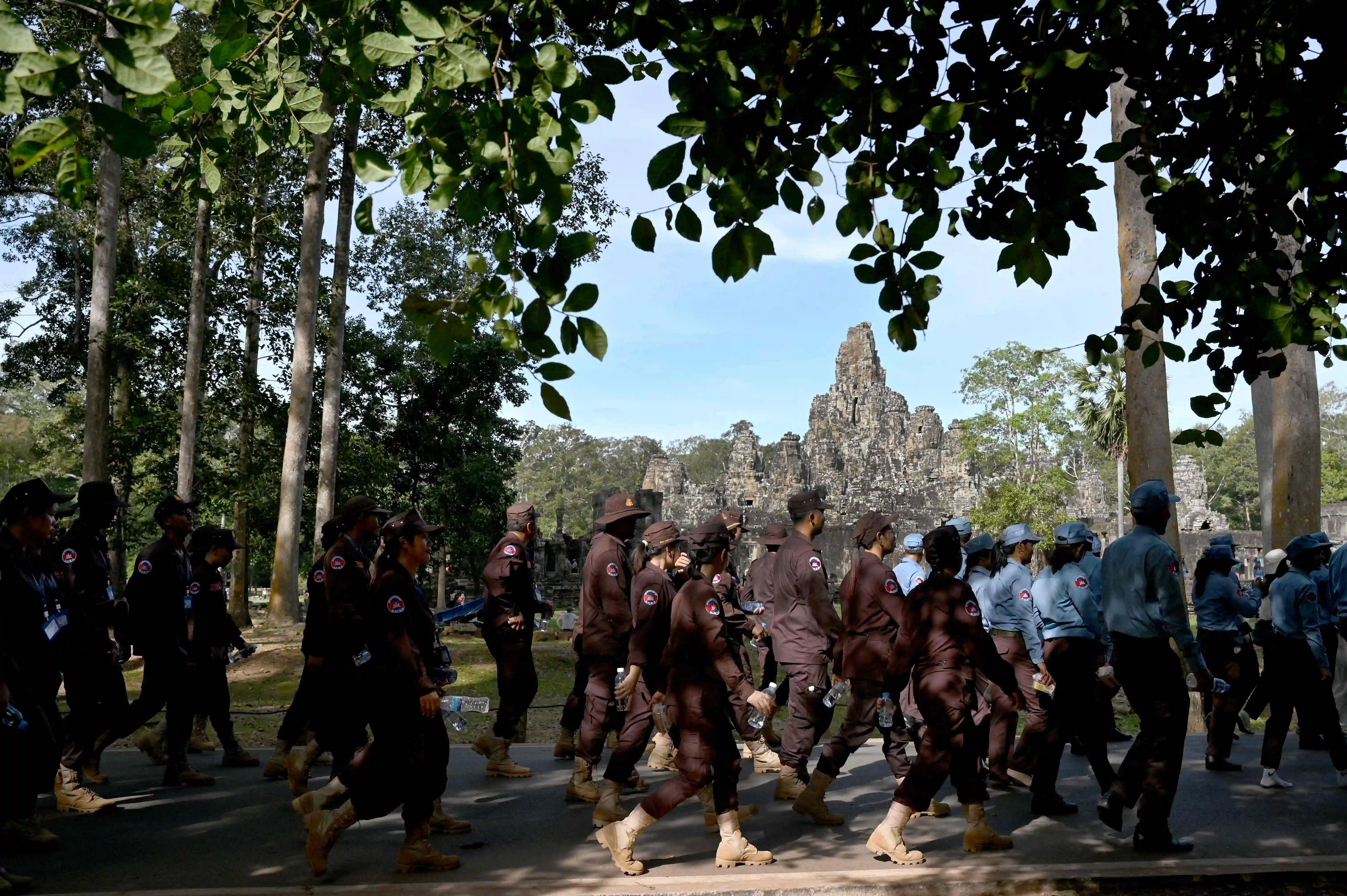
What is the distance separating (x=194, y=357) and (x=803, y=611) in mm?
15631

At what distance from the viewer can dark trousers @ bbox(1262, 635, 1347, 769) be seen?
747cm

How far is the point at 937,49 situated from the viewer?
4.29 m

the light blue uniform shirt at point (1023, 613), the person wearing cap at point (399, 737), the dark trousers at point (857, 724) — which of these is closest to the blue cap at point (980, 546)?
the light blue uniform shirt at point (1023, 613)

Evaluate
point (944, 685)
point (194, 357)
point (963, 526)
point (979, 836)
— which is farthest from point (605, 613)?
point (194, 357)

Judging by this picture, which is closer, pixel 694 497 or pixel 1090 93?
pixel 1090 93

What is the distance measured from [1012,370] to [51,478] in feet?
129

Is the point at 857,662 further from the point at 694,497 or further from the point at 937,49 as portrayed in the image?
the point at 694,497

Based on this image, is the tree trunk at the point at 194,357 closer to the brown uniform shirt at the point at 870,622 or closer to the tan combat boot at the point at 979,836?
the brown uniform shirt at the point at 870,622

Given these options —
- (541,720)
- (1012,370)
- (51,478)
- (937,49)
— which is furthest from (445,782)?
(1012,370)

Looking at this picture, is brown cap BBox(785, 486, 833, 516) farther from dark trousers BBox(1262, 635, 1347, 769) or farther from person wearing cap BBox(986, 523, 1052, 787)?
dark trousers BBox(1262, 635, 1347, 769)

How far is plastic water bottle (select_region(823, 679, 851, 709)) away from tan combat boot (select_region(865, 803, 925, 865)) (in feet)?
2.84

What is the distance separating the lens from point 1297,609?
24.5 ft

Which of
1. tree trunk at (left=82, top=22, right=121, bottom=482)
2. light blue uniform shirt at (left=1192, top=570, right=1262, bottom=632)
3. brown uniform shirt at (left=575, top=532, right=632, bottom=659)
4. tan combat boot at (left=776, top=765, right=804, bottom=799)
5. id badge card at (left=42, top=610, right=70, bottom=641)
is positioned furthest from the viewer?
tree trunk at (left=82, top=22, right=121, bottom=482)

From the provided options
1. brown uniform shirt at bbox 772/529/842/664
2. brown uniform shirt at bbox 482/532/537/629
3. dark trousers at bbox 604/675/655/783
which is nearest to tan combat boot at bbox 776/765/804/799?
brown uniform shirt at bbox 772/529/842/664
